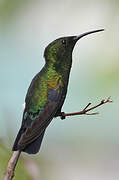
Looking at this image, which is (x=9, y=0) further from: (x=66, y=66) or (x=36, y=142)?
(x=36, y=142)

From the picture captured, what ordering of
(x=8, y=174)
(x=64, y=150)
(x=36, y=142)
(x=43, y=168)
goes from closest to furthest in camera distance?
(x=8, y=174) → (x=36, y=142) → (x=43, y=168) → (x=64, y=150)

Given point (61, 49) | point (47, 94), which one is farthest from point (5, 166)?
point (61, 49)

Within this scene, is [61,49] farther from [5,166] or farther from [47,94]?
[5,166]

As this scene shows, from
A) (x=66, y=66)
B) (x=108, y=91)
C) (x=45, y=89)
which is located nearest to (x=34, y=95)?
(x=45, y=89)

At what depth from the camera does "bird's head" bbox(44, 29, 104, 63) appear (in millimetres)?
1736

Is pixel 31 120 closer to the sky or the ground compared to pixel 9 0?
closer to the ground

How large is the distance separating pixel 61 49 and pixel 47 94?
19 centimetres

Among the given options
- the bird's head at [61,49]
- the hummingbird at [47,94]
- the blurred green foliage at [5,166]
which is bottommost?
the blurred green foliage at [5,166]

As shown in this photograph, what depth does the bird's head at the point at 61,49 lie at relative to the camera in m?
1.74

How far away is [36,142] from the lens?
1521 mm

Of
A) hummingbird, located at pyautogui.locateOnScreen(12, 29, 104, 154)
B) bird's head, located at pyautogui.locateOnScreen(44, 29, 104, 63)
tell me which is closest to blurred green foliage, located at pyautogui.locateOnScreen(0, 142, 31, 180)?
hummingbird, located at pyautogui.locateOnScreen(12, 29, 104, 154)

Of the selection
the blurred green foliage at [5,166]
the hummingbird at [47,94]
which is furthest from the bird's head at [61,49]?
the blurred green foliage at [5,166]

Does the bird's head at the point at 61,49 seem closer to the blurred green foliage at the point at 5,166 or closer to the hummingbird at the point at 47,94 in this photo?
the hummingbird at the point at 47,94

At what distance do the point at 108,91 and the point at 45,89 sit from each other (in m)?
0.89
